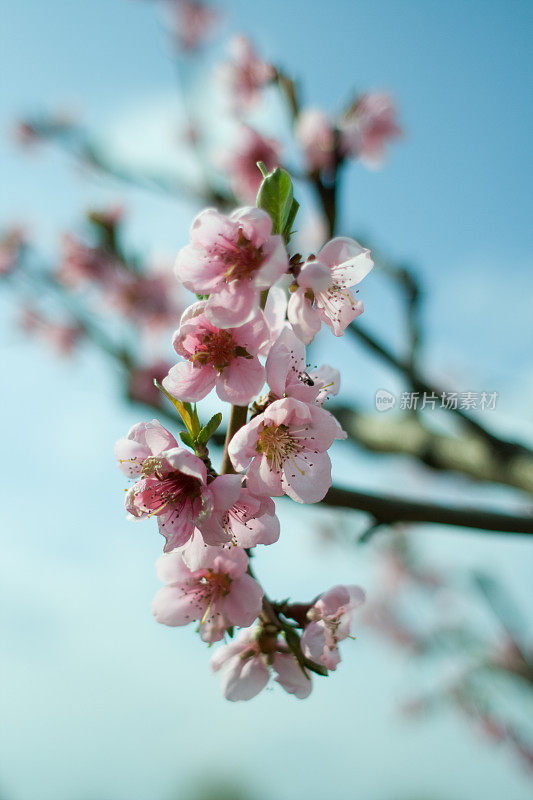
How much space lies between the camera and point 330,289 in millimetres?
992

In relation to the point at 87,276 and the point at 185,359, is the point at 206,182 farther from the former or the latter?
the point at 185,359

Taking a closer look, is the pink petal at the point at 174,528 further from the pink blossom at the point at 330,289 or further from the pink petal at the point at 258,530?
the pink blossom at the point at 330,289

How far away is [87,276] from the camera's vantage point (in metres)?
4.55

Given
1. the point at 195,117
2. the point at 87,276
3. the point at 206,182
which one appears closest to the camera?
the point at 206,182

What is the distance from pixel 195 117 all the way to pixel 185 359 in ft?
12.5

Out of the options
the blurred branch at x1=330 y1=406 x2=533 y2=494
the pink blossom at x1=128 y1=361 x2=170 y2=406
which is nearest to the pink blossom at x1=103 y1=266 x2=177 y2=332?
the pink blossom at x1=128 y1=361 x2=170 y2=406

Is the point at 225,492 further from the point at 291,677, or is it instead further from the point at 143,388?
the point at 143,388

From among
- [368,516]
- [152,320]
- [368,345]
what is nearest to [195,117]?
[152,320]

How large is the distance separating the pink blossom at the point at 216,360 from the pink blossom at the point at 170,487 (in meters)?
0.10

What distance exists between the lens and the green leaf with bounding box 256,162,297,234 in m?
0.93

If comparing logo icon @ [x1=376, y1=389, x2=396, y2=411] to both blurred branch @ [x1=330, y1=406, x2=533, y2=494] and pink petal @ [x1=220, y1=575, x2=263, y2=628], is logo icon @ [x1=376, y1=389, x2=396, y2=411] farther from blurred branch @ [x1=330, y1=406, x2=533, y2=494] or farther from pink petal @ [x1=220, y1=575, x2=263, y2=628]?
pink petal @ [x1=220, y1=575, x2=263, y2=628]

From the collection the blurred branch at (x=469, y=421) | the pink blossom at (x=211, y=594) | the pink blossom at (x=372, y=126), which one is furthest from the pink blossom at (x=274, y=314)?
the pink blossom at (x=372, y=126)

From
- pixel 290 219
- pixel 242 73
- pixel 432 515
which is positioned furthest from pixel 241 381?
Answer: pixel 242 73

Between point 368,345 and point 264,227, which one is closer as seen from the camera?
point 264,227
